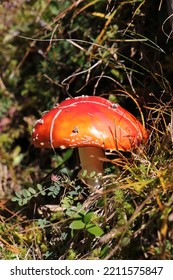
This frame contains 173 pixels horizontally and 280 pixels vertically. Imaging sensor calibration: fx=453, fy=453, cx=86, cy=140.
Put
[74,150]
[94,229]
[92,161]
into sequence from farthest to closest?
[74,150] → [92,161] → [94,229]

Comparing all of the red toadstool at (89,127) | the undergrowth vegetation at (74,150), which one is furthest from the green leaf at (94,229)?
the red toadstool at (89,127)

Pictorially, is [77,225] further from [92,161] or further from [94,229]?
[92,161]

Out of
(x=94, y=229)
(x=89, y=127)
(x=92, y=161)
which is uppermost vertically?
(x=89, y=127)

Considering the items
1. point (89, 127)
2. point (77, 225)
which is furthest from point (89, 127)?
point (77, 225)

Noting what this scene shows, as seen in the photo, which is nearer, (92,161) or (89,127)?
(89,127)

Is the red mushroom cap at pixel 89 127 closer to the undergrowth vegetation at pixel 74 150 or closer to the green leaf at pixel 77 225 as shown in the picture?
the undergrowth vegetation at pixel 74 150

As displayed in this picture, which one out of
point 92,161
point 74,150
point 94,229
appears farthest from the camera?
point 74,150

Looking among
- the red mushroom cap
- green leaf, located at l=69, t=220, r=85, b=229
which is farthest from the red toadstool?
green leaf, located at l=69, t=220, r=85, b=229

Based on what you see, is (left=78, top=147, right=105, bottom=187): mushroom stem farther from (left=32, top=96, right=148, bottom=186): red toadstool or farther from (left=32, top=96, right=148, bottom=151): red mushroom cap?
(left=32, top=96, right=148, bottom=151): red mushroom cap
